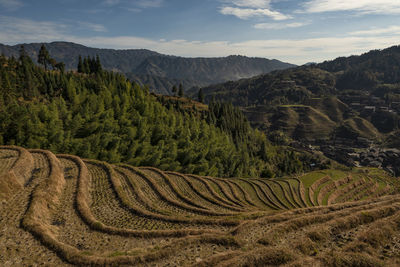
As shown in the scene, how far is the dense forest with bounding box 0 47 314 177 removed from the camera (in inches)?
2434

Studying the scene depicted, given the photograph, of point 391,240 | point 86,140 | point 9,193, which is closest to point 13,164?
point 9,193

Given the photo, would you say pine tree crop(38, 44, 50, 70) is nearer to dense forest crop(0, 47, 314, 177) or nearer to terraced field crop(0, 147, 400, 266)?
dense forest crop(0, 47, 314, 177)

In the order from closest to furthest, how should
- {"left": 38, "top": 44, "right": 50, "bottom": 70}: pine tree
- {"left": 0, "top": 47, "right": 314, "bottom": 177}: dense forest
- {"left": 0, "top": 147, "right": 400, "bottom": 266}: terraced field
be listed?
{"left": 0, "top": 147, "right": 400, "bottom": 266}: terraced field → {"left": 0, "top": 47, "right": 314, "bottom": 177}: dense forest → {"left": 38, "top": 44, "right": 50, "bottom": 70}: pine tree

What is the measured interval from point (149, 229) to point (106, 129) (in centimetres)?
5928

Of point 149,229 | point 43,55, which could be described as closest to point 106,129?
point 149,229

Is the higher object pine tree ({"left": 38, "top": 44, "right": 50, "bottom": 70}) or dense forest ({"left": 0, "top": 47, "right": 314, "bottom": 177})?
pine tree ({"left": 38, "top": 44, "right": 50, "bottom": 70})

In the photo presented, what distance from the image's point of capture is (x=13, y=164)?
37438 mm

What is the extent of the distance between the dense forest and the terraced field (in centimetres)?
2263

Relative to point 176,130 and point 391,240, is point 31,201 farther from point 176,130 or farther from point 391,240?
point 176,130

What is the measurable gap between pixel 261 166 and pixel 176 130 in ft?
216

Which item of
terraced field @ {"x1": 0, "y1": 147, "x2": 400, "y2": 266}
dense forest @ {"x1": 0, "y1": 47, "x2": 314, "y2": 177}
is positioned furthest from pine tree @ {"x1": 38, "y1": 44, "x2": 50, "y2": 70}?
terraced field @ {"x1": 0, "y1": 147, "x2": 400, "y2": 266}

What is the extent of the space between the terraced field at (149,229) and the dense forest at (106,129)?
2263cm

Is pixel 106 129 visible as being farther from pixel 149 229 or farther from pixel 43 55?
pixel 43 55

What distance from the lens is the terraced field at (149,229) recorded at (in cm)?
1872
